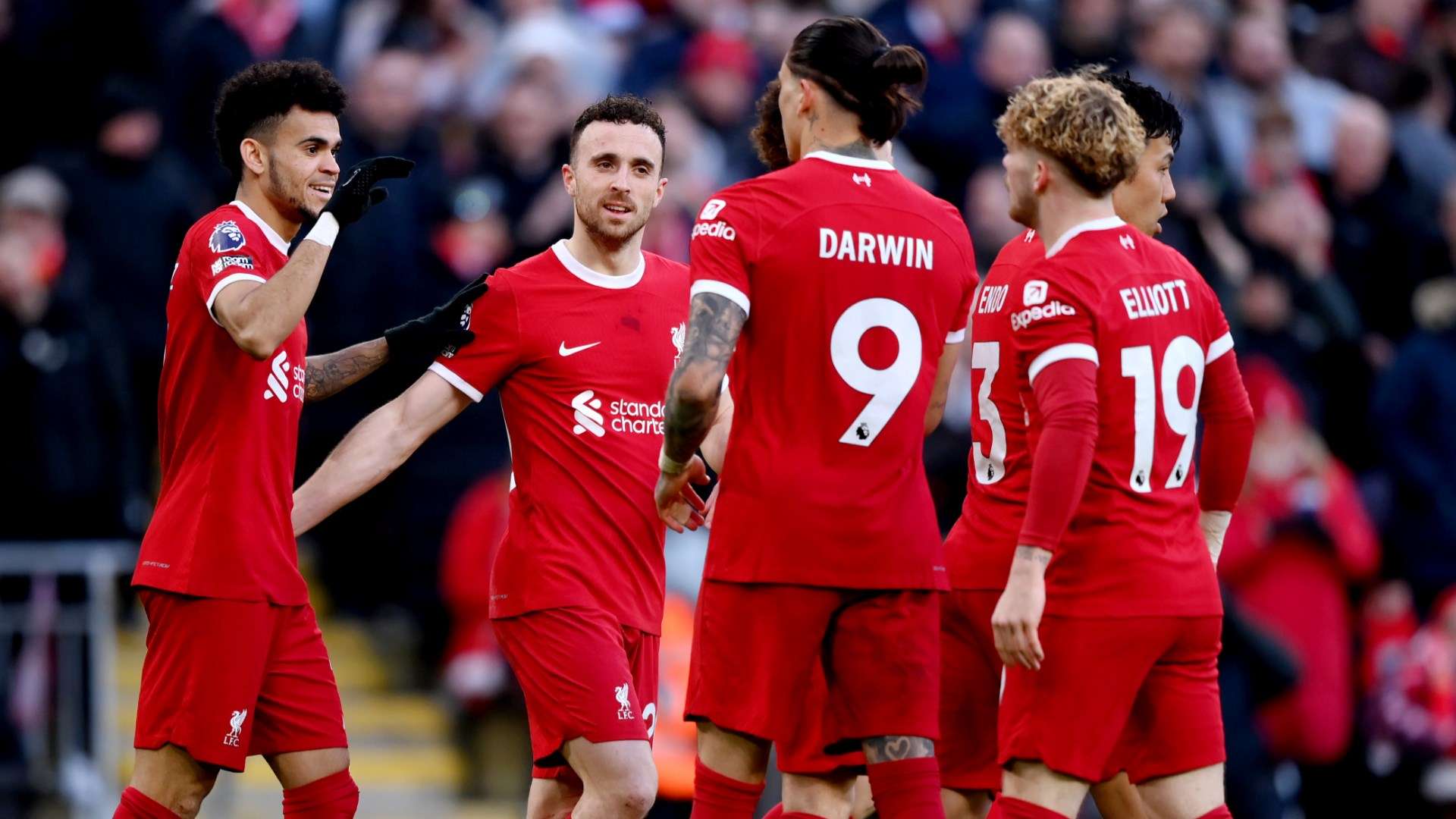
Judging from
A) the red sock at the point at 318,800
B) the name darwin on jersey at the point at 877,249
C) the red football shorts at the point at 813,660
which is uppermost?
the name darwin on jersey at the point at 877,249

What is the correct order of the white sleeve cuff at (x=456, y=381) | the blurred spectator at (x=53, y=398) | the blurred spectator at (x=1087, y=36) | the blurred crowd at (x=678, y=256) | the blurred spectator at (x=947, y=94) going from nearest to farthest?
the white sleeve cuff at (x=456, y=381), the blurred spectator at (x=53, y=398), the blurred crowd at (x=678, y=256), the blurred spectator at (x=947, y=94), the blurred spectator at (x=1087, y=36)

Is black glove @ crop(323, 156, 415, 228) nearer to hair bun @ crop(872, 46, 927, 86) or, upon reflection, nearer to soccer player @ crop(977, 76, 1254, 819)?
hair bun @ crop(872, 46, 927, 86)

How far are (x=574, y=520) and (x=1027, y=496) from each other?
1557mm

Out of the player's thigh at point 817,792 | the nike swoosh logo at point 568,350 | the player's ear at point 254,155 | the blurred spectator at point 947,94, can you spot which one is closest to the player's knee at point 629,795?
the player's thigh at point 817,792

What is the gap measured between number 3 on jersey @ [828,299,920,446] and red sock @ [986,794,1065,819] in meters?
1.18

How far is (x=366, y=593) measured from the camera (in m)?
13.1

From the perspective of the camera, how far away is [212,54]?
13.0 m

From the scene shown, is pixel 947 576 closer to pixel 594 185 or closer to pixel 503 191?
pixel 594 185

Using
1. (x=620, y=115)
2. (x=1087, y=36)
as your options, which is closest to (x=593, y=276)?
(x=620, y=115)

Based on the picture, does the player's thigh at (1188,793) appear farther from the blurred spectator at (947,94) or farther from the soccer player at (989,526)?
the blurred spectator at (947,94)

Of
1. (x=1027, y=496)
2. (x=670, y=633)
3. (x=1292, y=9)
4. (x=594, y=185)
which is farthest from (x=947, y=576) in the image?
(x=1292, y=9)

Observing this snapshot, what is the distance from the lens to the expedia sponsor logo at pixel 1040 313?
6.50 m

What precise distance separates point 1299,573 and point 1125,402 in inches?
260

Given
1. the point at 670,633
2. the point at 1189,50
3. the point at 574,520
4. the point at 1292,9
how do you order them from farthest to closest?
1. the point at 1292,9
2. the point at 1189,50
3. the point at 670,633
4. the point at 574,520
